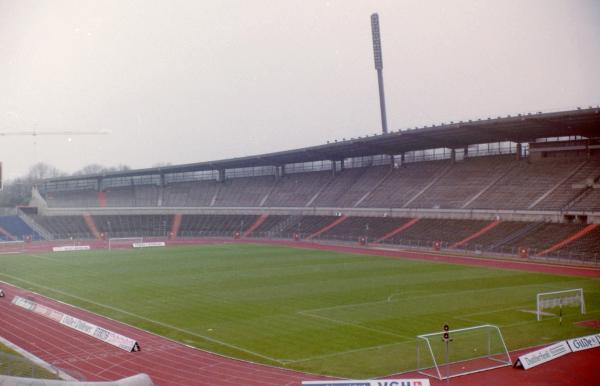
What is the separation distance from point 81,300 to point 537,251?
122 ft

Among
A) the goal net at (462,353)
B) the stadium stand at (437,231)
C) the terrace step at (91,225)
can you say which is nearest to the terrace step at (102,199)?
the terrace step at (91,225)

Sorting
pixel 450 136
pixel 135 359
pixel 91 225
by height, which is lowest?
pixel 135 359

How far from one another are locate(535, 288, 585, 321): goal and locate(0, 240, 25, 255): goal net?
56.0 meters

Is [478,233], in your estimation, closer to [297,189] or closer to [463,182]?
[463,182]

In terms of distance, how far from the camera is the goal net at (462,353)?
20.2m

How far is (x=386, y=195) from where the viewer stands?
75.8 metres

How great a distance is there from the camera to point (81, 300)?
33938 millimetres

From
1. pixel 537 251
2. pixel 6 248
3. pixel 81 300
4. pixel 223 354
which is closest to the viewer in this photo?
pixel 223 354

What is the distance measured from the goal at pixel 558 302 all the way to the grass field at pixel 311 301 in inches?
20.1

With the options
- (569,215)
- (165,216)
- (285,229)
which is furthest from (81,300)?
(165,216)

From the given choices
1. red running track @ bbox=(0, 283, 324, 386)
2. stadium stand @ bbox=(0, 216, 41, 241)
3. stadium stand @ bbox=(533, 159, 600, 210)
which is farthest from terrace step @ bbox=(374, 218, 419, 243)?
stadium stand @ bbox=(0, 216, 41, 241)

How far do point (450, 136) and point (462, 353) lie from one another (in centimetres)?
4609

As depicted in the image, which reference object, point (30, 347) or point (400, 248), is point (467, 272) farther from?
point (30, 347)

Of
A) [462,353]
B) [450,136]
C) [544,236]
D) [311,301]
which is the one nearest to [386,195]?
[450,136]
